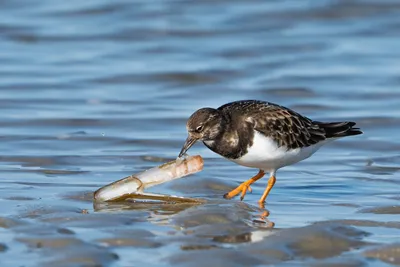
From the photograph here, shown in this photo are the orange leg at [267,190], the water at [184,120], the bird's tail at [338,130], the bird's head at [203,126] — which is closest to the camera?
the water at [184,120]

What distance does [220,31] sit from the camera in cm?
1353

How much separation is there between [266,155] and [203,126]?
0.46 meters

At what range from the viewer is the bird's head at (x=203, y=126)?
20.7 ft

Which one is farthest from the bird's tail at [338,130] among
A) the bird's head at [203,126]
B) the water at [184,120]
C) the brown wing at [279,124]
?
the bird's head at [203,126]

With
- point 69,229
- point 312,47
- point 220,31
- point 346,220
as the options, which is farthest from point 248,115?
point 220,31

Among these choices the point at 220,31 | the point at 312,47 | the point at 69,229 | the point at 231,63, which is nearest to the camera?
the point at 69,229

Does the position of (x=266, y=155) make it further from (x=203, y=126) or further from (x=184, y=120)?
(x=184, y=120)

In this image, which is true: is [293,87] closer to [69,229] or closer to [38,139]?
[38,139]

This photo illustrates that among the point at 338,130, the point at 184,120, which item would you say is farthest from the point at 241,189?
the point at 184,120

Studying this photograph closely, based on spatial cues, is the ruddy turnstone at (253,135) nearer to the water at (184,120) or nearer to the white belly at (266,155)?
the white belly at (266,155)

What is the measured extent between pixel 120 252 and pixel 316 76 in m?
6.55

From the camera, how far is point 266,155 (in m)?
6.43

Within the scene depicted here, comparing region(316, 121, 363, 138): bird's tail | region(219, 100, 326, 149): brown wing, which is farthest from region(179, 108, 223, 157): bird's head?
region(316, 121, 363, 138): bird's tail

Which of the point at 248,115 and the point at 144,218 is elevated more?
the point at 248,115
